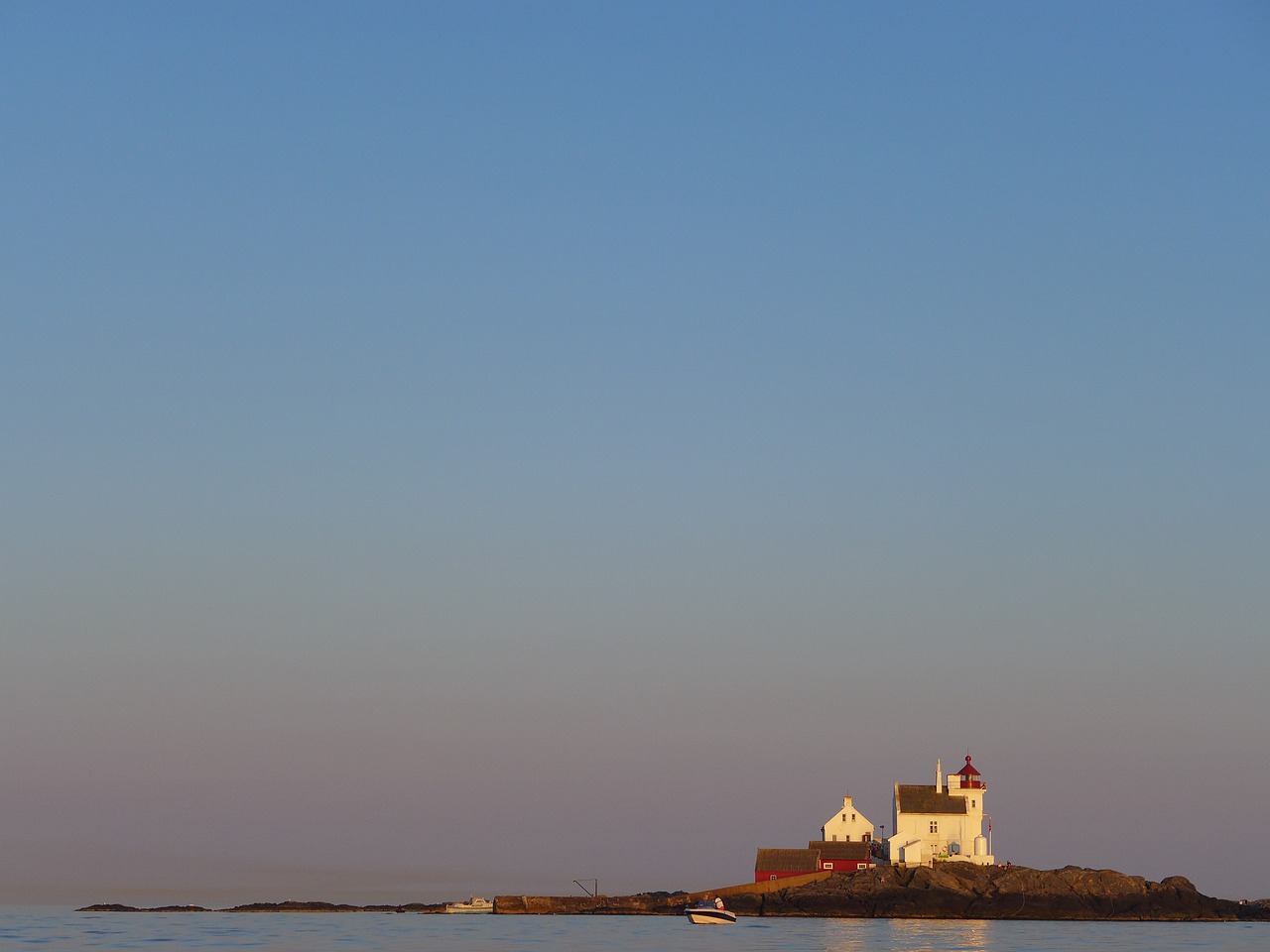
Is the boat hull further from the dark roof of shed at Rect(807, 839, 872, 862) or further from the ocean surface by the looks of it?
the dark roof of shed at Rect(807, 839, 872, 862)

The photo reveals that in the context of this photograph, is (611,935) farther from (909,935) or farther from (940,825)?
(940,825)

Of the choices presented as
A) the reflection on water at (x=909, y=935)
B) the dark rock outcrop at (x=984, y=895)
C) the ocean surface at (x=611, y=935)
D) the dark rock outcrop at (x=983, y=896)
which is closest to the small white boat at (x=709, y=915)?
the ocean surface at (x=611, y=935)

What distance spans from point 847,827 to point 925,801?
781 centimetres

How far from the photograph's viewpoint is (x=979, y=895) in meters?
104

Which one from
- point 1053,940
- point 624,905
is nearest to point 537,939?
point 1053,940

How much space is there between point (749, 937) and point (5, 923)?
57688 mm

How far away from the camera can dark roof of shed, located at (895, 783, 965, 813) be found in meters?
112

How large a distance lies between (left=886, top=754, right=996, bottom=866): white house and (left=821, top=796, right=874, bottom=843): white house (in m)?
4.42

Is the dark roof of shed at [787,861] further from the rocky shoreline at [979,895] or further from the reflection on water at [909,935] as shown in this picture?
the reflection on water at [909,935]

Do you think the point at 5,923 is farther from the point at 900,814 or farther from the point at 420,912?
the point at 900,814

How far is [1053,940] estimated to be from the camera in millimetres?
77938

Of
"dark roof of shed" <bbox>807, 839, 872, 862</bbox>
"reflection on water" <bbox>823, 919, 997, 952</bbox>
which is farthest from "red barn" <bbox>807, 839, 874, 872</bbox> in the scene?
"reflection on water" <bbox>823, 919, 997, 952</bbox>

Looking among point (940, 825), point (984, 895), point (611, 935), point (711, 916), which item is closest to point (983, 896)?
point (984, 895)

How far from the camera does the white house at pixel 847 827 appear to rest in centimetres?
11669
